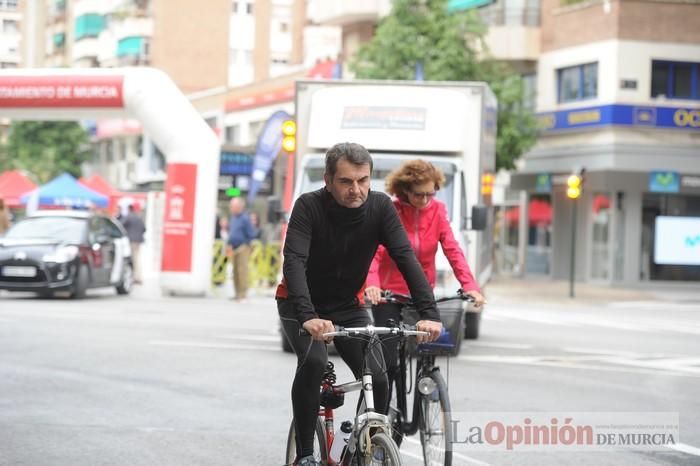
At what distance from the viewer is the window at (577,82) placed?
40.9 metres

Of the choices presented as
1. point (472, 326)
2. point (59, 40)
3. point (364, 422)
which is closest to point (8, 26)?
point (472, 326)

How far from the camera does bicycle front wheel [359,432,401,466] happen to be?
19.4 feet

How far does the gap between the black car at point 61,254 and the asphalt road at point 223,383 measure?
0.75 meters

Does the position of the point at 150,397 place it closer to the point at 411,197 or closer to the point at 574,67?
the point at 411,197

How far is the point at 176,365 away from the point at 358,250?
308 inches

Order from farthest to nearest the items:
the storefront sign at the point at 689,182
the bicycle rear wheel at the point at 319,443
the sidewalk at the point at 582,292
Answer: the storefront sign at the point at 689,182 < the sidewalk at the point at 582,292 < the bicycle rear wheel at the point at 319,443

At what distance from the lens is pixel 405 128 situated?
16438 millimetres

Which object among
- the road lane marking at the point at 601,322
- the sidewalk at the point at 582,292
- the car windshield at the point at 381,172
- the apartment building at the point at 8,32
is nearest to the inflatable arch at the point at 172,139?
the apartment building at the point at 8,32

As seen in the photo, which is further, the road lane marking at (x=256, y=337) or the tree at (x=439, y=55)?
the tree at (x=439, y=55)

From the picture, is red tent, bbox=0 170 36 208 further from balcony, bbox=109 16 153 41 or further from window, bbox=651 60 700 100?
balcony, bbox=109 16 153 41

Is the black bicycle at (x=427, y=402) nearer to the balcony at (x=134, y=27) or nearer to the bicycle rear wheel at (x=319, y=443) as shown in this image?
the bicycle rear wheel at (x=319, y=443)

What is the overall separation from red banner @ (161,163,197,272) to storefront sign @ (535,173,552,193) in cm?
1761

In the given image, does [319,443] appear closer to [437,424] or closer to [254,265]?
[437,424]

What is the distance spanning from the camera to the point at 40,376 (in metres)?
12.7
